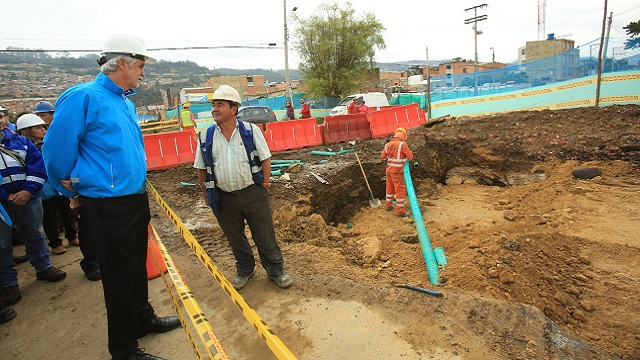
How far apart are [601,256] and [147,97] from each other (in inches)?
3085

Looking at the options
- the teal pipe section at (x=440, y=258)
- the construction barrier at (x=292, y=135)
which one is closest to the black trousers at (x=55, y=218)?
the teal pipe section at (x=440, y=258)

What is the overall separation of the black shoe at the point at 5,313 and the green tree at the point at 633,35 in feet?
53.4

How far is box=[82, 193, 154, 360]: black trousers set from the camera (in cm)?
236

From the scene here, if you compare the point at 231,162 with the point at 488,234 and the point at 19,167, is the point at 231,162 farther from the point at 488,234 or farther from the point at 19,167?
the point at 488,234

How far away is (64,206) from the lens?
193 inches

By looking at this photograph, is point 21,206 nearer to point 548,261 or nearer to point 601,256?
point 548,261

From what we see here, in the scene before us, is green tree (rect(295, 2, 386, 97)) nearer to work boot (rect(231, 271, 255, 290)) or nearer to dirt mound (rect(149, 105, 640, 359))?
dirt mound (rect(149, 105, 640, 359))

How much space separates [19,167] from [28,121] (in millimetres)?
966

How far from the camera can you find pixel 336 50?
31.3m

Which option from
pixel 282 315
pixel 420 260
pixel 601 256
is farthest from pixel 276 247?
pixel 601 256

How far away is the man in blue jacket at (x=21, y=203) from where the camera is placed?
12.0 feet

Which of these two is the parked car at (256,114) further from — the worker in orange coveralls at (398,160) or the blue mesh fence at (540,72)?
the blue mesh fence at (540,72)

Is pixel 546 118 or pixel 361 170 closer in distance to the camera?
pixel 361 170

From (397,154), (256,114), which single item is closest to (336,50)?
(256,114)
